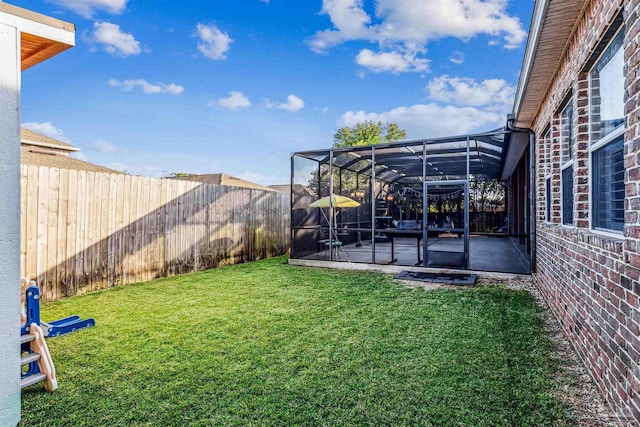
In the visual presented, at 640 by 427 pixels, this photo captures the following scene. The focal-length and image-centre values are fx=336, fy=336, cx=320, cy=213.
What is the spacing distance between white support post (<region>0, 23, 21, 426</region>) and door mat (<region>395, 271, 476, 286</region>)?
5.65 metres

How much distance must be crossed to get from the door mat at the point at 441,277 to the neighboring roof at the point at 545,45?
9.98 ft

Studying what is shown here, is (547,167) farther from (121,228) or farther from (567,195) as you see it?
(121,228)

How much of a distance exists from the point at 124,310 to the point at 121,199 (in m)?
2.41

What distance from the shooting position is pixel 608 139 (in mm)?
2572

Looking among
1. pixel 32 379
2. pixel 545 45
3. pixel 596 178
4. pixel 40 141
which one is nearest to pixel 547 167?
pixel 545 45

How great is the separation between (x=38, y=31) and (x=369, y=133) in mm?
25678

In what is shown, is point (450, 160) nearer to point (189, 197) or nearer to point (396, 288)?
point (396, 288)

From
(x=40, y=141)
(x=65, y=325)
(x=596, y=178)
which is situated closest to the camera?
(x=596, y=178)

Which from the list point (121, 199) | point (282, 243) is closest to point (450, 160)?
point (282, 243)

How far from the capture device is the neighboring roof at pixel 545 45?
111 inches

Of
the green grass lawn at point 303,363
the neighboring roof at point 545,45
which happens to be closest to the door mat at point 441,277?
the green grass lawn at point 303,363

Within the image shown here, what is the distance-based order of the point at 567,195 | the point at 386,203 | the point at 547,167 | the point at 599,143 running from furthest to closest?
the point at 386,203
the point at 547,167
the point at 567,195
the point at 599,143

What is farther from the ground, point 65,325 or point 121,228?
point 121,228

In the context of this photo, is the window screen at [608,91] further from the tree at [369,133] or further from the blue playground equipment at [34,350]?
the tree at [369,133]
